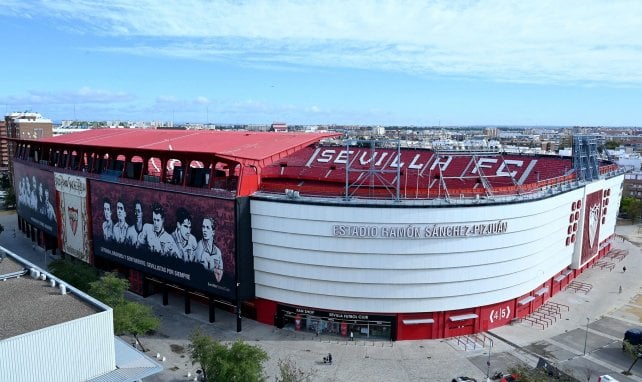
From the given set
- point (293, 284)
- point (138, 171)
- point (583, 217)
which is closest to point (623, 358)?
point (583, 217)

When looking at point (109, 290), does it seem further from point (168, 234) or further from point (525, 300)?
point (525, 300)

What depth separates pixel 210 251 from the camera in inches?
1950

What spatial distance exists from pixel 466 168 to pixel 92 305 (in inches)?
2163

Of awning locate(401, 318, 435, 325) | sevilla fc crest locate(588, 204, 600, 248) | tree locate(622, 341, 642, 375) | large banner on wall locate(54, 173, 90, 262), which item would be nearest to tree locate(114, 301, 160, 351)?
awning locate(401, 318, 435, 325)

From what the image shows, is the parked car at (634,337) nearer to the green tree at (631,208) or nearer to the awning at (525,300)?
the awning at (525,300)

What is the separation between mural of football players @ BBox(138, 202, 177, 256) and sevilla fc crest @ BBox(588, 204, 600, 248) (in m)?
55.4

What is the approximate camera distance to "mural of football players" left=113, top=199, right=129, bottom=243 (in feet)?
193

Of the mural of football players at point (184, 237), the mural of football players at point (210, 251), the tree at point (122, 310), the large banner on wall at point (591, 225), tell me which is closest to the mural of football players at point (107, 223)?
the mural of football players at point (184, 237)

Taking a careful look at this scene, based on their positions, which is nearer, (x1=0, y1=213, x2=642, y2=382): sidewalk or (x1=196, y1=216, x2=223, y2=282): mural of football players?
(x1=0, y1=213, x2=642, y2=382): sidewalk

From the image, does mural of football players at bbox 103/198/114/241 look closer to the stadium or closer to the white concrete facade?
the stadium

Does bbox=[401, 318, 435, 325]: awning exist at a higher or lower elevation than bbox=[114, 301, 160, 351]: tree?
lower

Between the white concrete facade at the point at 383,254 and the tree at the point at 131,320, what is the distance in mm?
11292

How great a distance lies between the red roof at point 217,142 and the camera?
2078 inches

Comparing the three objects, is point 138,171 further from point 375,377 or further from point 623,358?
point 623,358
